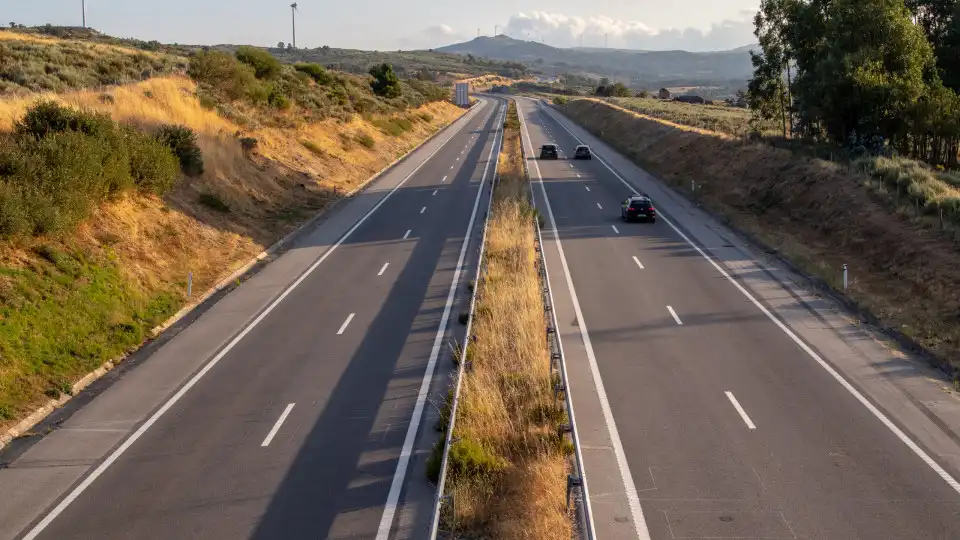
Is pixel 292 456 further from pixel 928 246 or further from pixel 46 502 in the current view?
pixel 928 246

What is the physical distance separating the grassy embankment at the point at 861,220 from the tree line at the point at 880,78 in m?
3.35

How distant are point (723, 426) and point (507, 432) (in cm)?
380

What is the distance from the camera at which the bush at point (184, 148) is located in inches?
1283

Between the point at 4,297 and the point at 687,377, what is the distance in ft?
47.2

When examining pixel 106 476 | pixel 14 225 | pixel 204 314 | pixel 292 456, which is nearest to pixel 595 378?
pixel 292 456

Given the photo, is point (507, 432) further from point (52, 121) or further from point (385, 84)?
point (385, 84)

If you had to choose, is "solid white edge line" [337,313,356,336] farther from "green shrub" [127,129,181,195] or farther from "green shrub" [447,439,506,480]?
"green shrub" [127,129,181,195]

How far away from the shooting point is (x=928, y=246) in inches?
998

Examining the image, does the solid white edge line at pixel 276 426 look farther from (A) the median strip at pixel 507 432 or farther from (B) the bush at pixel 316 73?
(B) the bush at pixel 316 73

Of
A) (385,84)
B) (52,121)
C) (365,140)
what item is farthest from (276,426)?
(385,84)

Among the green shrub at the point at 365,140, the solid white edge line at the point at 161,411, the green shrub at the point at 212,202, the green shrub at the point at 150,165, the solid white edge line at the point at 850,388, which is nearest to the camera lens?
the solid white edge line at the point at 161,411

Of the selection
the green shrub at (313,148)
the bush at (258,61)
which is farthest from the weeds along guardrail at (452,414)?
the bush at (258,61)

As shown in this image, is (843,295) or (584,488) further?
(843,295)

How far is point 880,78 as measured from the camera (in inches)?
1543
